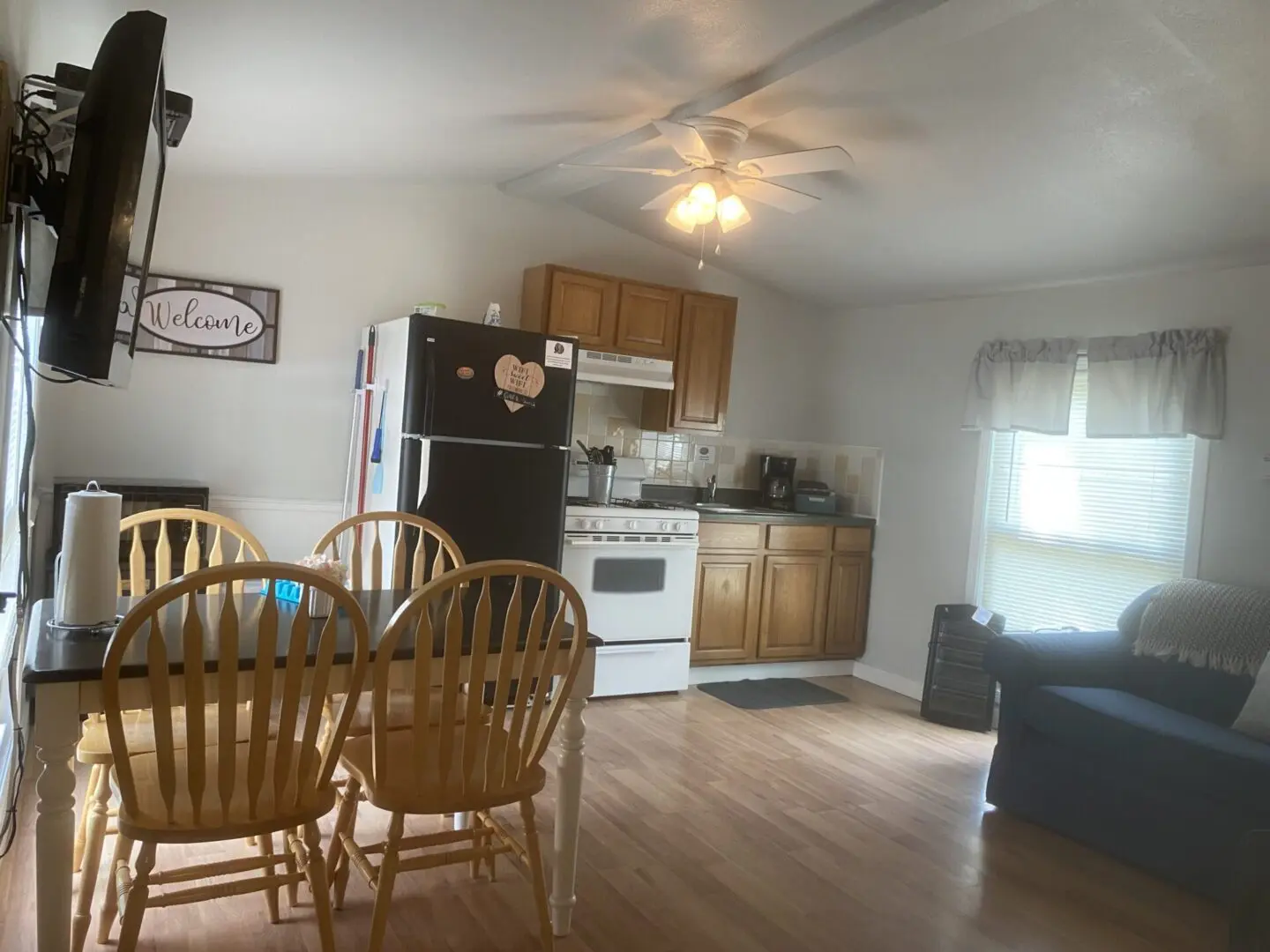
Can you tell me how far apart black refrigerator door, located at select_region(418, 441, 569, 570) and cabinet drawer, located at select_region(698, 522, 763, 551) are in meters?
0.92

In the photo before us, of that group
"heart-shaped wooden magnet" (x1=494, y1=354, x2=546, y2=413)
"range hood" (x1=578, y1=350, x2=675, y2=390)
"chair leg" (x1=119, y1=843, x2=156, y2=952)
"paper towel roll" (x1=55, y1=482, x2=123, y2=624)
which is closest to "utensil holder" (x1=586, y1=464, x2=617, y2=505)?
"range hood" (x1=578, y1=350, x2=675, y2=390)

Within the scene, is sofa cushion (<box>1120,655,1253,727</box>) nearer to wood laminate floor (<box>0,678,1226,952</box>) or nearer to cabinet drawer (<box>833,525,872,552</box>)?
wood laminate floor (<box>0,678,1226,952</box>)

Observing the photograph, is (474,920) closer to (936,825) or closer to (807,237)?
(936,825)

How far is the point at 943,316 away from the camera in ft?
16.3

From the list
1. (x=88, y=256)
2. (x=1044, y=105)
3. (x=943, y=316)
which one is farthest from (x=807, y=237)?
(x=88, y=256)

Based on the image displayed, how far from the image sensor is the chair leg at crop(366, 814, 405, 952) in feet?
6.57

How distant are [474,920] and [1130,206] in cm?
320

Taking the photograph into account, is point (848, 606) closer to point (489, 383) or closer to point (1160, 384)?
point (1160, 384)

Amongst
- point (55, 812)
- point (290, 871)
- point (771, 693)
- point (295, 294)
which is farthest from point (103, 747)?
point (771, 693)

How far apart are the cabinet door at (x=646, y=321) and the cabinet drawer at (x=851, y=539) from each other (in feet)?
4.43

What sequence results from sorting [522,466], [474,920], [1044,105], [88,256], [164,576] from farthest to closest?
1. [522,466]
2. [1044,105]
3. [164,576]
4. [474,920]
5. [88,256]

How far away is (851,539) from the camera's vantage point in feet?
17.3

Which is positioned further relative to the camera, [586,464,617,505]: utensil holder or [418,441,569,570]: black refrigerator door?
[586,464,617,505]: utensil holder

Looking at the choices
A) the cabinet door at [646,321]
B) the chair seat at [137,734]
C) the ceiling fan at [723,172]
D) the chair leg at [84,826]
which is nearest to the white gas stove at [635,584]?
the cabinet door at [646,321]
